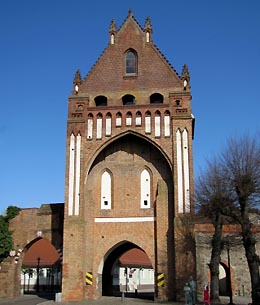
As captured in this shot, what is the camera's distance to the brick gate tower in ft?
96.1

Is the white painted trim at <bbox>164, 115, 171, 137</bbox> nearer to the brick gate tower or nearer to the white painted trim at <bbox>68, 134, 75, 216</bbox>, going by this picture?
the brick gate tower

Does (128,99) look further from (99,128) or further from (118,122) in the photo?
(99,128)

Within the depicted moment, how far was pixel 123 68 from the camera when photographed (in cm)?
3353

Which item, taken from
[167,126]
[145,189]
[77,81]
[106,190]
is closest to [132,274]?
[106,190]

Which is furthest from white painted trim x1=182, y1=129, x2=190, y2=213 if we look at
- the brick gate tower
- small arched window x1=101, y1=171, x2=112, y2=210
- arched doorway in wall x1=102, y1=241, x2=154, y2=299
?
arched doorway in wall x1=102, y1=241, x2=154, y2=299

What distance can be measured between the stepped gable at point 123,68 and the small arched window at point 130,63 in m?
0.26

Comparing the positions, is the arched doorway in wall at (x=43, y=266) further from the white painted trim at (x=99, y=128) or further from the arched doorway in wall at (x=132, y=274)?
the white painted trim at (x=99, y=128)

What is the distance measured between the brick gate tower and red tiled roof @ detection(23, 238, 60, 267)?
24.3 metres

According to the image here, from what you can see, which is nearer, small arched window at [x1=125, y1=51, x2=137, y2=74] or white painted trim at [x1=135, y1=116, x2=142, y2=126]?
white painted trim at [x1=135, y1=116, x2=142, y2=126]

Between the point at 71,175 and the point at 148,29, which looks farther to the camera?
the point at 148,29

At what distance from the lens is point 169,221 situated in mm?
29891

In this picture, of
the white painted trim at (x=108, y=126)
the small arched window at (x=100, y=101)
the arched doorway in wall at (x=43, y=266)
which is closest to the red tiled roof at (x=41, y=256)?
the arched doorway in wall at (x=43, y=266)

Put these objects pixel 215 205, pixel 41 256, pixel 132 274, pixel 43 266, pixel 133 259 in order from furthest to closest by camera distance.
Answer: pixel 133 259 → pixel 132 274 → pixel 41 256 → pixel 43 266 → pixel 215 205

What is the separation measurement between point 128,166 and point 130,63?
7.42 metres
